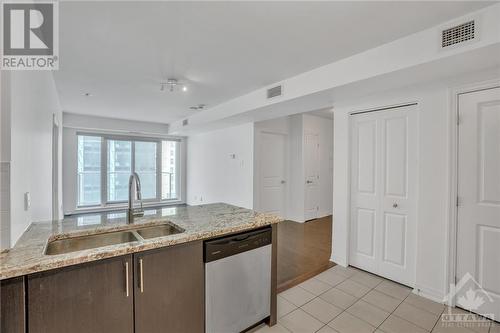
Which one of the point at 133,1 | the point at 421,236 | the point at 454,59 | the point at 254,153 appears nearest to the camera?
the point at 133,1

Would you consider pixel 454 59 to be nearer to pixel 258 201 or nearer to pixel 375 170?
pixel 375 170

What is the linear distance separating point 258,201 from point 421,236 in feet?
9.91

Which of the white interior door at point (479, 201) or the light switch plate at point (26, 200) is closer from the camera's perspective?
the light switch plate at point (26, 200)

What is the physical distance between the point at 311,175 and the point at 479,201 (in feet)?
11.5

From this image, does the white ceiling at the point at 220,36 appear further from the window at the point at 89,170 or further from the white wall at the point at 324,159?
the window at the point at 89,170

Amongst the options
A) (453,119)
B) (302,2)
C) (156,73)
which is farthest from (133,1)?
(453,119)

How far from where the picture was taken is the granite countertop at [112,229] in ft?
3.64

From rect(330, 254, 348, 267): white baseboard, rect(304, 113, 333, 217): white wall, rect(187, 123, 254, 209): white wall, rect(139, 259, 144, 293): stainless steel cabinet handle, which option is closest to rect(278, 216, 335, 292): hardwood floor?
rect(330, 254, 348, 267): white baseboard

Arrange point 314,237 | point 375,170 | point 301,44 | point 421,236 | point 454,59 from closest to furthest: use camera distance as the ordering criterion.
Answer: point 454,59, point 301,44, point 421,236, point 375,170, point 314,237

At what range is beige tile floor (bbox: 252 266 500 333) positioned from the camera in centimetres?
202

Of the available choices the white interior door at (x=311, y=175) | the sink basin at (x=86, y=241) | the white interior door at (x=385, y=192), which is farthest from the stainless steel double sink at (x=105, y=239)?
the white interior door at (x=311, y=175)

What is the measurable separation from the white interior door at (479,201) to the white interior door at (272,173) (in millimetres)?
3444

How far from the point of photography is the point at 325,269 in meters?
3.12

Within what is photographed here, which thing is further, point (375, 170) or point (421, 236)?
point (375, 170)
